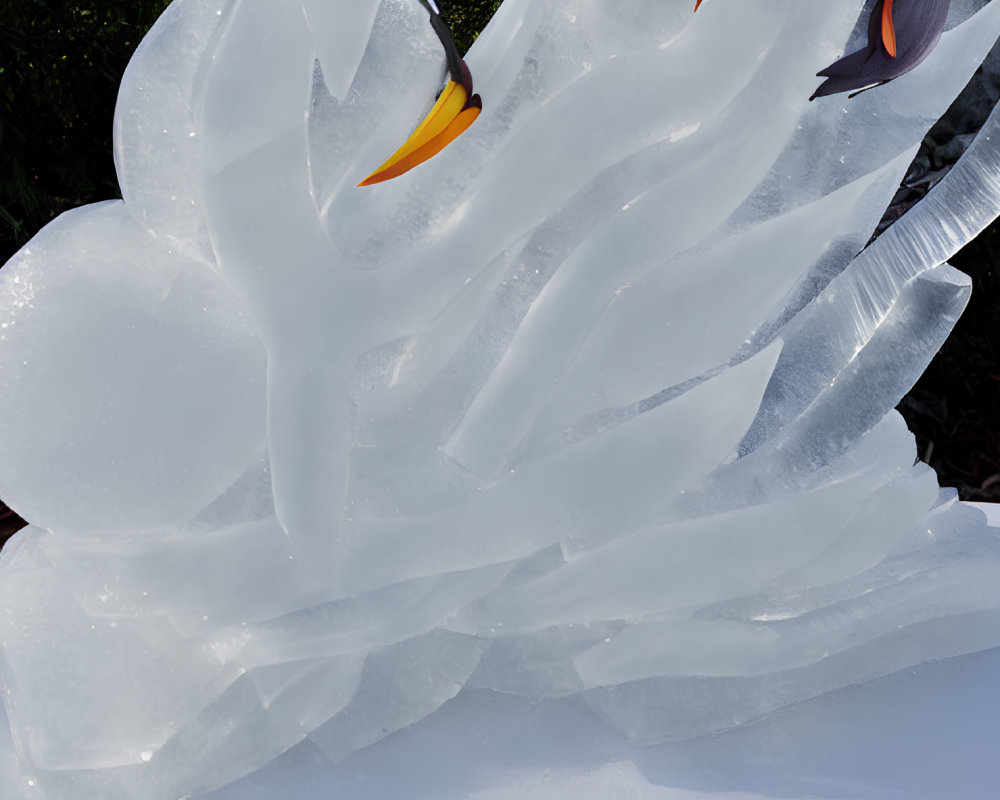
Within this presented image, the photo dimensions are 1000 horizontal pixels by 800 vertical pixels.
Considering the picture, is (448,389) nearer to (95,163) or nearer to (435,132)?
(435,132)

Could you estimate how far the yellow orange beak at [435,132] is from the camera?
98 cm

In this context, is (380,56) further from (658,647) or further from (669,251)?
(658,647)

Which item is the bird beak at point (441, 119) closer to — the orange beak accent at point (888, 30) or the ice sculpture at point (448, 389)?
the ice sculpture at point (448, 389)

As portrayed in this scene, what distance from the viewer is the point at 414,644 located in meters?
1.15

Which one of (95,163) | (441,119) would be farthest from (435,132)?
(95,163)

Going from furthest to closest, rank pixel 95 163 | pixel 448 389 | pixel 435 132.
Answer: pixel 95 163, pixel 448 389, pixel 435 132

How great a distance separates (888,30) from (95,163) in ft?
8.32

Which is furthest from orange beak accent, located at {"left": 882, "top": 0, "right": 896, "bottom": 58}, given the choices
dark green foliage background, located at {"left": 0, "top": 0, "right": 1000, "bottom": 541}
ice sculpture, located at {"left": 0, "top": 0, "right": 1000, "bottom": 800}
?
dark green foliage background, located at {"left": 0, "top": 0, "right": 1000, "bottom": 541}

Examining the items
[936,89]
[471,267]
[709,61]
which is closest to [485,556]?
[471,267]

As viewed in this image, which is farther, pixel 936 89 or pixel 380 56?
pixel 936 89

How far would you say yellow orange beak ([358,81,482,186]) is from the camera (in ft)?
3.20

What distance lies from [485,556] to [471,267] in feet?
1.00

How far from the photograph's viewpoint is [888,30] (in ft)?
3.36

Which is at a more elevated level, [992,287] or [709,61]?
[709,61]
